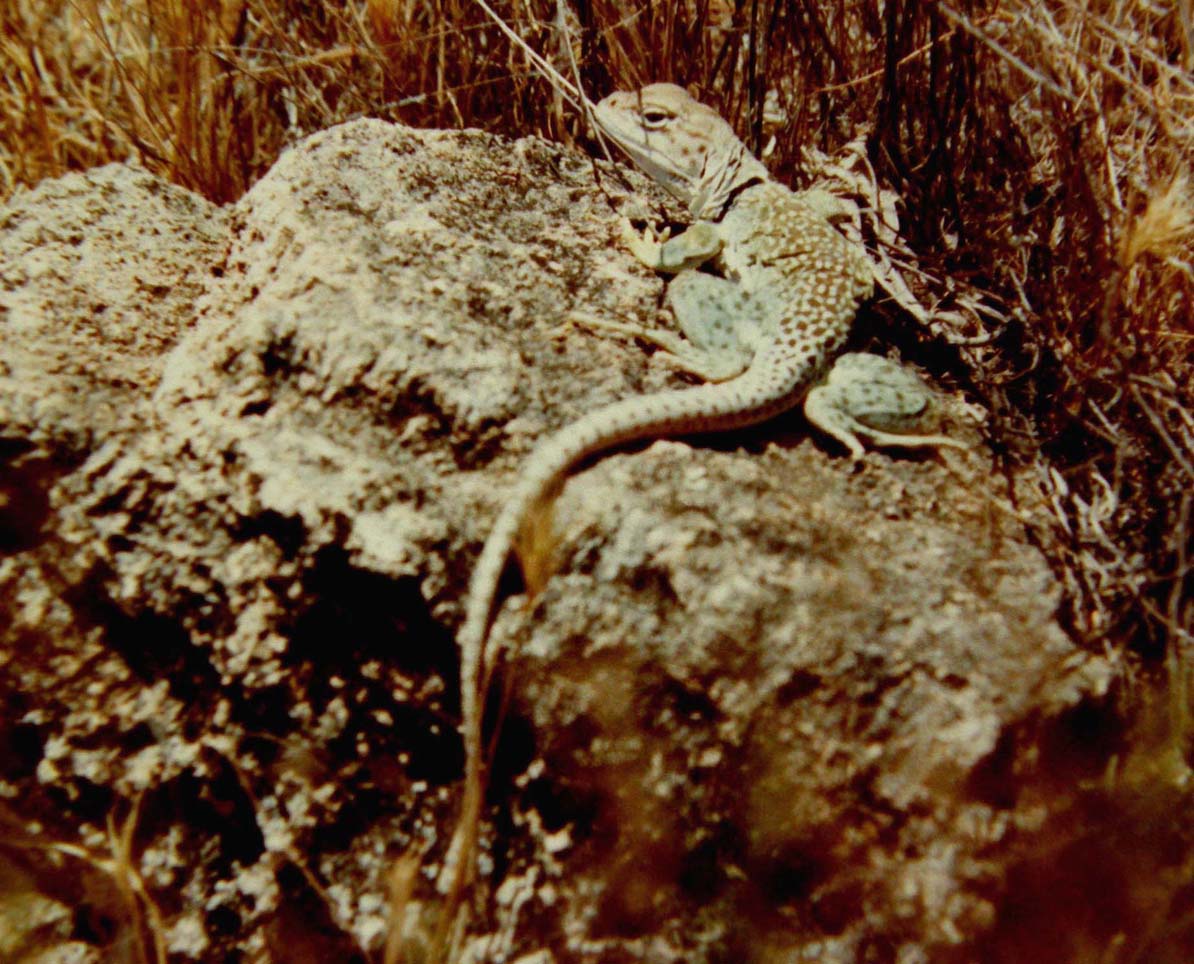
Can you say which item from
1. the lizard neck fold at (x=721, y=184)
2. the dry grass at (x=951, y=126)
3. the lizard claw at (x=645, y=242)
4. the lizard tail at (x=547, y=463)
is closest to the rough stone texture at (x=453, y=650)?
the lizard tail at (x=547, y=463)

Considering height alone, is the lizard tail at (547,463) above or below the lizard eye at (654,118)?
below

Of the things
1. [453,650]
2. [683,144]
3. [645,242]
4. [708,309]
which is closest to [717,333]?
[708,309]

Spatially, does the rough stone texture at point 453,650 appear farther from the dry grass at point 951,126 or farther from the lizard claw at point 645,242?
the lizard claw at point 645,242

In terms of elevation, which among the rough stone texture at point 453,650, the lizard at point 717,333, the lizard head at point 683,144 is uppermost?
the lizard head at point 683,144

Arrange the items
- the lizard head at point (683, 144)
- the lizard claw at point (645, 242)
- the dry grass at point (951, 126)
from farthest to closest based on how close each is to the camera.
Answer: the lizard head at point (683, 144)
the lizard claw at point (645, 242)
the dry grass at point (951, 126)

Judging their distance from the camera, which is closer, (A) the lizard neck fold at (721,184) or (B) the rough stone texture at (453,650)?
(B) the rough stone texture at (453,650)

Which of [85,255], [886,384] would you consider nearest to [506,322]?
[886,384]

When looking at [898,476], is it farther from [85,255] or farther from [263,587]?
[85,255]
